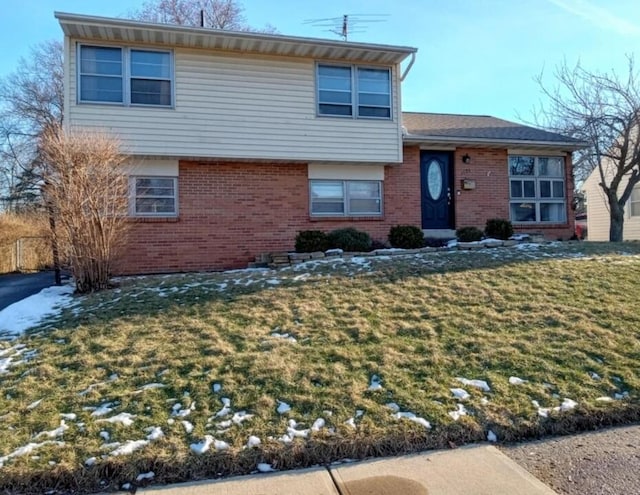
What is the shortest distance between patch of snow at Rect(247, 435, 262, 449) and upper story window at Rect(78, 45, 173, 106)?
8.94m

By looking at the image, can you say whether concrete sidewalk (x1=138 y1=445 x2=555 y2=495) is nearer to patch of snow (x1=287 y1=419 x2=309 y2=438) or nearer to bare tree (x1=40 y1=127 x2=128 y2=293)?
patch of snow (x1=287 y1=419 x2=309 y2=438)

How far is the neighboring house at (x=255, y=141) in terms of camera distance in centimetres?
1051

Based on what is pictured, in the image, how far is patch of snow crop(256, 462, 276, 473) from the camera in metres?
3.39

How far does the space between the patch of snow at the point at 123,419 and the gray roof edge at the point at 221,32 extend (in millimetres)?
8589

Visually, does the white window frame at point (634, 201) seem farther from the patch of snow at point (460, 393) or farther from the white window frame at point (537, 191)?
the patch of snow at point (460, 393)

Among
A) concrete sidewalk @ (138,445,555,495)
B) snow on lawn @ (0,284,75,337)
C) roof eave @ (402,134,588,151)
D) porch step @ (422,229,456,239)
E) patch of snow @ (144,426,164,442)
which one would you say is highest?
roof eave @ (402,134,588,151)

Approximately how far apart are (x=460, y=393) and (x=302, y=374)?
1.42 meters

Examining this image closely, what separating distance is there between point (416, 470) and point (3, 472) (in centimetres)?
276

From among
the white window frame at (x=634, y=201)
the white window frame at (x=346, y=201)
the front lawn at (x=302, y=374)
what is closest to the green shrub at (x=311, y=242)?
the white window frame at (x=346, y=201)

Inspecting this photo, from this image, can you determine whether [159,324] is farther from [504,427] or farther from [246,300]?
[504,427]

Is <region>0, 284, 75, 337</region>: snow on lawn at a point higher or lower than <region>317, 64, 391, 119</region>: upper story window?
lower

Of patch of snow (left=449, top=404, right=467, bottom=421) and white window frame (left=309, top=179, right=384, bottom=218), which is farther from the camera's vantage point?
white window frame (left=309, top=179, right=384, bottom=218)

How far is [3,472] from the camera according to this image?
3271 millimetres

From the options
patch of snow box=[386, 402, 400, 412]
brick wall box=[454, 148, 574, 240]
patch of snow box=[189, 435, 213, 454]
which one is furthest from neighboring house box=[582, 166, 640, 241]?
patch of snow box=[189, 435, 213, 454]
